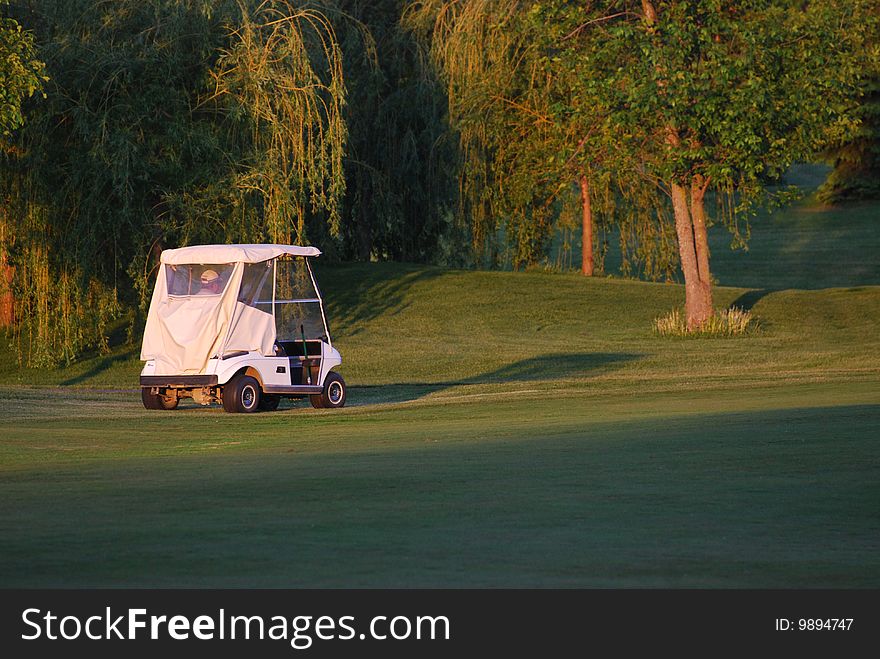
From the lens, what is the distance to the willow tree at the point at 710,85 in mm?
35406

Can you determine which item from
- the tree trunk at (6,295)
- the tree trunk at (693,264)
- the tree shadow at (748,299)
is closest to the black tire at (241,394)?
the tree trunk at (6,295)

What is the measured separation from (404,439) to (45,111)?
17.1 meters

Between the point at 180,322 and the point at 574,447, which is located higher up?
the point at 180,322

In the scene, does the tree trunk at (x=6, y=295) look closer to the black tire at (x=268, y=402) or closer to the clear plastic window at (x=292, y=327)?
the clear plastic window at (x=292, y=327)

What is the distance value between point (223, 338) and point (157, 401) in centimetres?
183

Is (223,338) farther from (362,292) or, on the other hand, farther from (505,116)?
(505,116)

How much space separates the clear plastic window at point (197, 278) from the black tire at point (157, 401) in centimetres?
163

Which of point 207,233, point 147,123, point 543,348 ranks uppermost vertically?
point 147,123

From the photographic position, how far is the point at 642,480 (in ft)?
36.4

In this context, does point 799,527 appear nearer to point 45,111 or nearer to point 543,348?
point 45,111

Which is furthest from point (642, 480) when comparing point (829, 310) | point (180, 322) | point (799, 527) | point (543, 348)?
point (829, 310)

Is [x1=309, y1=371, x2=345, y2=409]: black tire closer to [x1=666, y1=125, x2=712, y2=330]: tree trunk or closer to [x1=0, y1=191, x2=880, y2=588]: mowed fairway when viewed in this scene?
[x1=0, y1=191, x2=880, y2=588]: mowed fairway

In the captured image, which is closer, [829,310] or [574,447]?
[574,447]

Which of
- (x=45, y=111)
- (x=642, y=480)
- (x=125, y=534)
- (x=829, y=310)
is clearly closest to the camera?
(x=125, y=534)
